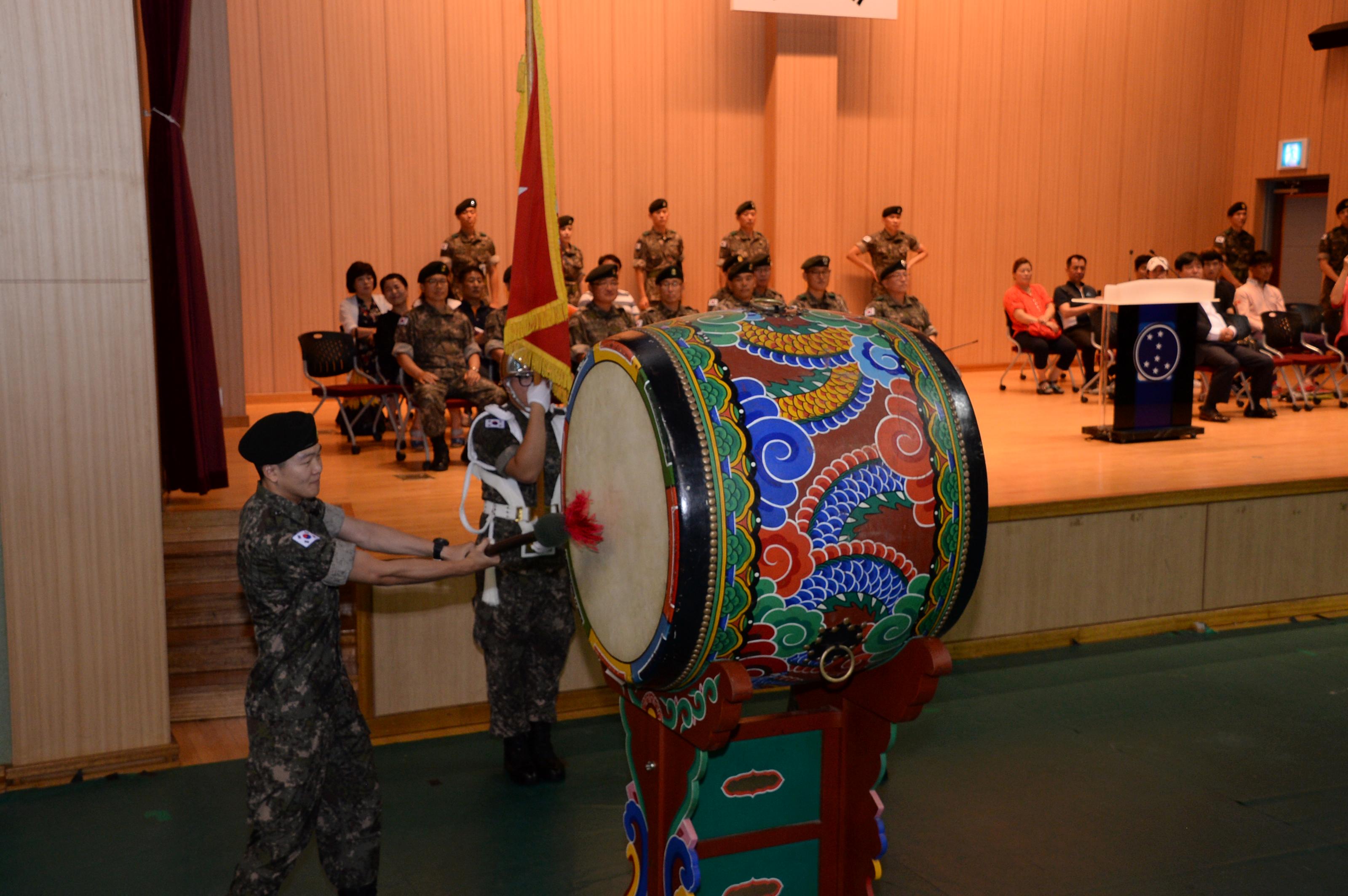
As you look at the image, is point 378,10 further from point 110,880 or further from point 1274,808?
point 1274,808

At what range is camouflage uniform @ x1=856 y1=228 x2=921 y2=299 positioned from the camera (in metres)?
11.1

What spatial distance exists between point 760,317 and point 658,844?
1.22 meters

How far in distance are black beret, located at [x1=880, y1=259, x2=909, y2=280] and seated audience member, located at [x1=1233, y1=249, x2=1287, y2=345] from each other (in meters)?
2.51

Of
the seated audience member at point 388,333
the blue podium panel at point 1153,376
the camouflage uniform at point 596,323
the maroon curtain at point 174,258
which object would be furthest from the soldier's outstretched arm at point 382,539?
the blue podium panel at point 1153,376

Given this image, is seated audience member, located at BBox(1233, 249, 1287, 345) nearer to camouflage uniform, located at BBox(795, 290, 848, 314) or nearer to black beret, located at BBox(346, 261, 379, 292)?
camouflage uniform, located at BBox(795, 290, 848, 314)

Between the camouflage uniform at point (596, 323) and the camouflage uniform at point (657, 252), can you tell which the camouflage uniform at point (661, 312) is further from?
the camouflage uniform at point (657, 252)

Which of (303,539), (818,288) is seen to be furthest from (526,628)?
(818,288)

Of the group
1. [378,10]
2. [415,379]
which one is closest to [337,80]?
[378,10]

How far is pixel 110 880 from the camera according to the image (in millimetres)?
3098

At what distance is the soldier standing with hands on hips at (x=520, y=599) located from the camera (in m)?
3.56

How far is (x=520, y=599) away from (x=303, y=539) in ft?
4.13

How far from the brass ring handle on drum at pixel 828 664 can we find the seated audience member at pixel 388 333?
526cm

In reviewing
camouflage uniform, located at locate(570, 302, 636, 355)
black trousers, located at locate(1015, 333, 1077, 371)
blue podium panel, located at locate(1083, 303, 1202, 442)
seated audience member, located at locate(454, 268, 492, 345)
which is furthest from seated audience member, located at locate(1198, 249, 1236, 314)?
seated audience member, located at locate(454, 268, 492, 345)

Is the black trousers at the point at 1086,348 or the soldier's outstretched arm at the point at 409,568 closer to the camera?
the soldier's outstretched arm at the point at 409,568
